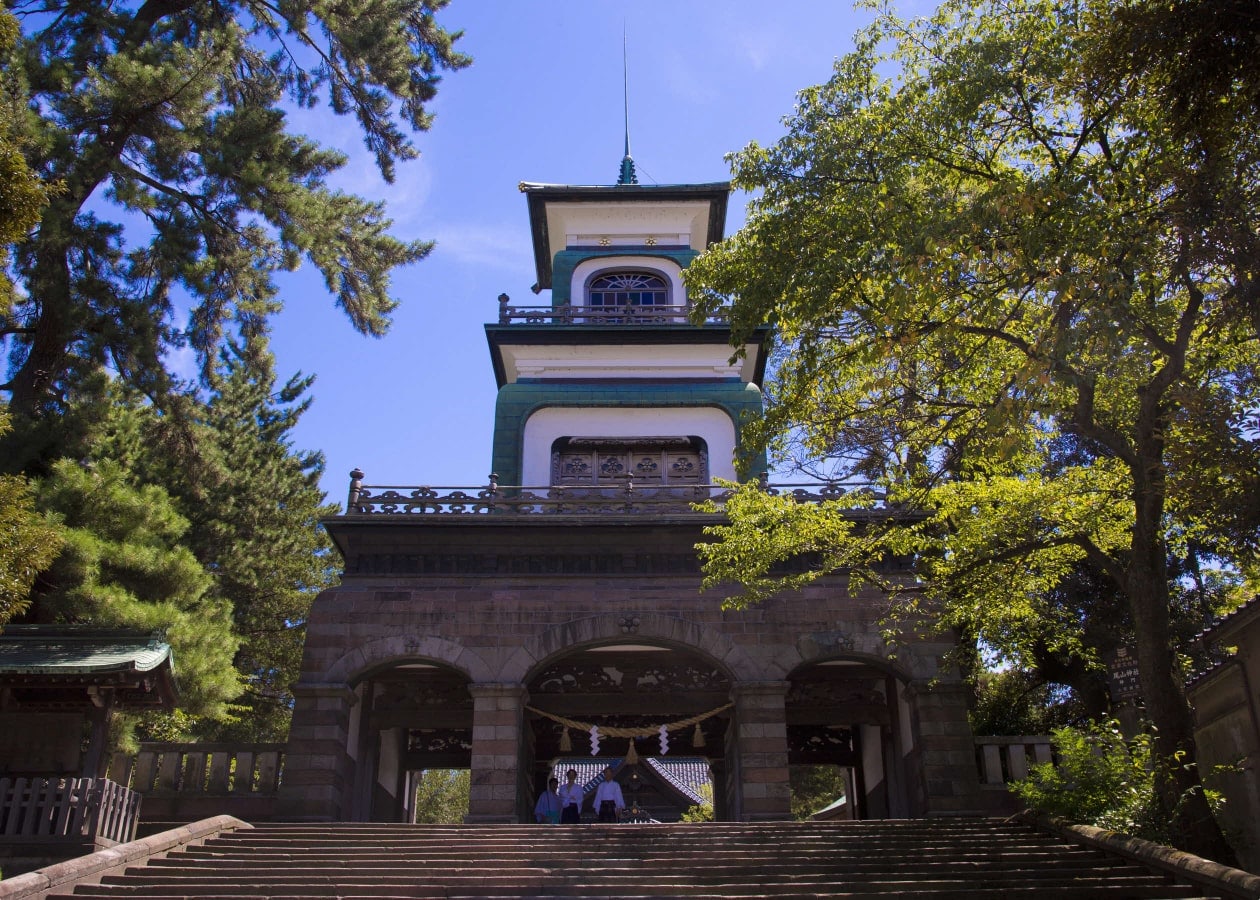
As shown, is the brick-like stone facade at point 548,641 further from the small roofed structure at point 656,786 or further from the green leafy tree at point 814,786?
the green leafy tree at point 814,786

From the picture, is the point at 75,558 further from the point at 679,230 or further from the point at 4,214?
the point at 679,230

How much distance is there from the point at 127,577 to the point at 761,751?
10.7 metres

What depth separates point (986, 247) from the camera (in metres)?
10.6

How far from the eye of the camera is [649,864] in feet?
36.8

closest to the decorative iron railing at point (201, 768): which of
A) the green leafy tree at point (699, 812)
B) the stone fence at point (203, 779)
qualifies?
the stone fence at point (203, 779)

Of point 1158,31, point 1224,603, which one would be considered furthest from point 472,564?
point 1224,603

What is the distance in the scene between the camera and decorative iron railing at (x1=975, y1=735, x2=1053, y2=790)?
1575 cm

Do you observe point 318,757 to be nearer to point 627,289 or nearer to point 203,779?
point 203,779

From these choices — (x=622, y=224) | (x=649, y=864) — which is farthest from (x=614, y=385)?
(x=649, y=864)

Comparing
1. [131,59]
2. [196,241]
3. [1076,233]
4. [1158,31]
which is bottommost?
[1076,233]

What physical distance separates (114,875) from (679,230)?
56.1 feet

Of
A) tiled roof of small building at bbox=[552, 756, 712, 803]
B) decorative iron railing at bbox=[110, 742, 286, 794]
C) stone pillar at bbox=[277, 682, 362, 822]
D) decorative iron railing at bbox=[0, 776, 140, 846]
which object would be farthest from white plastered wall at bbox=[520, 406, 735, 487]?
tiled roof of small building at bbox=[552, 756, 712, 803]

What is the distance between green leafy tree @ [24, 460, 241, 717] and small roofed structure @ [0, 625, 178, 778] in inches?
79.5

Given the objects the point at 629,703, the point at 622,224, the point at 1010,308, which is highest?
the point at 622,224
